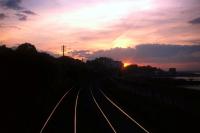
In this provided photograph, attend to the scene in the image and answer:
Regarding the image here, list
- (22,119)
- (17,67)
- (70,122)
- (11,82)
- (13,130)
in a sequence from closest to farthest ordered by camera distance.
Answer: (13,130) < (70,122) < (22,119) < (11,82) < (17,67)

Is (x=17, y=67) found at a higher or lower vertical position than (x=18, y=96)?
higher

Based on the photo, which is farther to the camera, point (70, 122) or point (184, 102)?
point (184, 102)

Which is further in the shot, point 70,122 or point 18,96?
point 18,96

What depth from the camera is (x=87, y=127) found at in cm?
2034

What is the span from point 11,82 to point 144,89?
13582 millimetres

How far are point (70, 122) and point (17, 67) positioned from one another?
62.3 ft

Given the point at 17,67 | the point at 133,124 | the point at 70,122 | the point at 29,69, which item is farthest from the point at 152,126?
the point at 29,69

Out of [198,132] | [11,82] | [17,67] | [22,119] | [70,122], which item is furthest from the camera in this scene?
[17,67]

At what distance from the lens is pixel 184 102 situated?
25016 mm

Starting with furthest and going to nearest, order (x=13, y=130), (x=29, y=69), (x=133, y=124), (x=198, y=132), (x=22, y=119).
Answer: (x=29, y=69)
(x=22, y=119)
(x=133, y=124)
(x=13, y=130)
(x=198, y=132)

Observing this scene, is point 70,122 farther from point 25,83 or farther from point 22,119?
point 25,83

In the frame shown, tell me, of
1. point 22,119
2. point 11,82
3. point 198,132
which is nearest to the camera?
point 198,132

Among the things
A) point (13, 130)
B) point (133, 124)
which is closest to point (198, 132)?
point (133, 124)

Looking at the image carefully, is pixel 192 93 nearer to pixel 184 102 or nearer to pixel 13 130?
pixel 184 102
